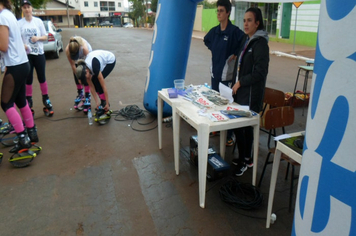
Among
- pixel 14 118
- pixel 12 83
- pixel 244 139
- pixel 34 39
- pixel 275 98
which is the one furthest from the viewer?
pixel 34 39

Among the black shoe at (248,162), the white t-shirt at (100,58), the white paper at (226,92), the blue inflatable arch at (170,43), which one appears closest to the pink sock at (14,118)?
the white t-shirt at (100,58)

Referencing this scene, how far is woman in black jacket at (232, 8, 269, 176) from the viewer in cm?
276

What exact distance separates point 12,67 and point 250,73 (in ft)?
9.54

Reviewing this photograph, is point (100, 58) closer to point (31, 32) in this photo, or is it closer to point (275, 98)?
point (31, 32)

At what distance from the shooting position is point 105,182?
3.07 metres

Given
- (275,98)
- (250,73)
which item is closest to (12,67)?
(250,73)

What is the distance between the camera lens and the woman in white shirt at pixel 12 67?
10.2 feet

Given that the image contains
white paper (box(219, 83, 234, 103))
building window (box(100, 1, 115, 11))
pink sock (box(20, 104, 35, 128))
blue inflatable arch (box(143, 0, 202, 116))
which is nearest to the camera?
white paper (box(219, 83, 234, 103))

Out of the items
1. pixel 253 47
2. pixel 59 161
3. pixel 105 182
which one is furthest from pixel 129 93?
pixel 253 47

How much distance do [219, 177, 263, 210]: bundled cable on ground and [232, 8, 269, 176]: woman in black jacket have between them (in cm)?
34

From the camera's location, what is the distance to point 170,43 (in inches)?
168

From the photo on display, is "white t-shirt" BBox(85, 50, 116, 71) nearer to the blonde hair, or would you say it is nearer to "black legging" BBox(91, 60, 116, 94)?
"black legging" BBox(91, 60, 116, 94)

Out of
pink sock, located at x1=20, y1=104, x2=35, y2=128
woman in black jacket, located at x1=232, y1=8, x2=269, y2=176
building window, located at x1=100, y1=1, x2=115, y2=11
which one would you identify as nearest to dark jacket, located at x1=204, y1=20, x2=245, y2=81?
woman in black jacket, located at x1=232, y1=8, x2=269, y2=176

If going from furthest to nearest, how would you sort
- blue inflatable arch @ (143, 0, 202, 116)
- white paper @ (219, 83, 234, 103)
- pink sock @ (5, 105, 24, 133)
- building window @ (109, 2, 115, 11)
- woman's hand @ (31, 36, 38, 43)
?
building window @ (109, 2, 115, 11)
woman's hand @ (31, 36, 38, 43)
blue inflatable arch @ (143, 0, 202, 116)
pink sock @ (5, 105, 24, 133)
white paper @ (219, 83, 234, 103)
